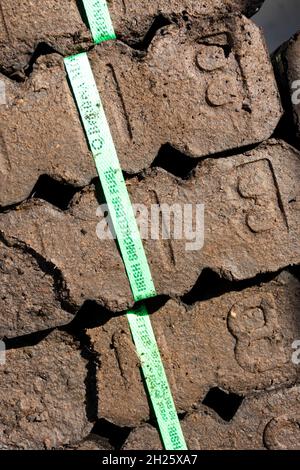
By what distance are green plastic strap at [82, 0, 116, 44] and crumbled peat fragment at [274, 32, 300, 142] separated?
41cm

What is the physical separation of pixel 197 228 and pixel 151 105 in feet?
0.99

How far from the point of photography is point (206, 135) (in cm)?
157

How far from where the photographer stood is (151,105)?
1.55 meters

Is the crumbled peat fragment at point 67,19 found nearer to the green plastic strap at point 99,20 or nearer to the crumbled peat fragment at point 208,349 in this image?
the green plastic strap at point 99,20

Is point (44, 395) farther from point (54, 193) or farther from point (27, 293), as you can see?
point (54, 193)

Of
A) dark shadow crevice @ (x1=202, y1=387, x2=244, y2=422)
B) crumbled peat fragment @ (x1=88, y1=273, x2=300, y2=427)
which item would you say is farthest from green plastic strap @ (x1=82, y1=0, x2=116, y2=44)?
dark shadow crevice @ (x1=202, y1=387, x2=244, y2=422)

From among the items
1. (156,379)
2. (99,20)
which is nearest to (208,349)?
(156,379)

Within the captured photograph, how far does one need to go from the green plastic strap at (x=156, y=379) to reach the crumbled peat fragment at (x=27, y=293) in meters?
0.17

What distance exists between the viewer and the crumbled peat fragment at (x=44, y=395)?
1.56 metres

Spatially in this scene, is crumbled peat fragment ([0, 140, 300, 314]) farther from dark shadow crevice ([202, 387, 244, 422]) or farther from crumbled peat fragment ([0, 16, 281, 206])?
dark shadow crevice ([202, 387, 244, 422])

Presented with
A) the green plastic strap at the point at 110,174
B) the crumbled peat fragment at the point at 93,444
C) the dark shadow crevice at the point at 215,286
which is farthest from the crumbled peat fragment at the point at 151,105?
the crumbled peat fragment at the point at 93,444

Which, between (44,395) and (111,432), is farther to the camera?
(111,432)

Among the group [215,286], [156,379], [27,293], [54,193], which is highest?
[54,193]
